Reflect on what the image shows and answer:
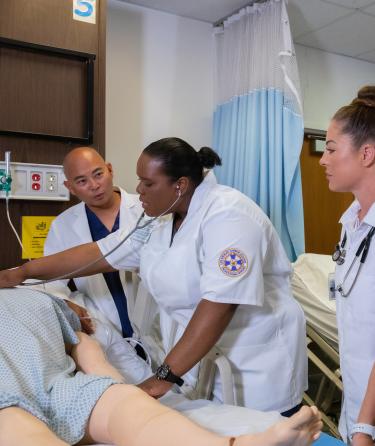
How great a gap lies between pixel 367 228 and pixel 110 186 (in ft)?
3.41

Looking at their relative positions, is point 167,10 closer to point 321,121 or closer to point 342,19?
point 342,19

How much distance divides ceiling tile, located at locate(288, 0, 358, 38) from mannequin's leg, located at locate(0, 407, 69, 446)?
265cm

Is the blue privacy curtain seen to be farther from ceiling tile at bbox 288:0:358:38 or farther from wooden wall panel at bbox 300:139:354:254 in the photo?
wooden wall panel at bbox 300:139:354:254

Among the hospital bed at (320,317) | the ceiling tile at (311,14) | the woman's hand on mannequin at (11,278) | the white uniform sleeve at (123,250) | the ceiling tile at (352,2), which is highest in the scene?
the ceiling tile at (311,14)

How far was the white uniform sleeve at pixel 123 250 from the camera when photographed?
5.37ft

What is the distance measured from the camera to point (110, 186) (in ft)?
6.21

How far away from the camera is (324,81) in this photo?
3652 mm

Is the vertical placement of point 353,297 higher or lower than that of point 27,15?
lower

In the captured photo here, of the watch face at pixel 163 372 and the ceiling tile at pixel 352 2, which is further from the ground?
the ceiling tile at pixel 352 2

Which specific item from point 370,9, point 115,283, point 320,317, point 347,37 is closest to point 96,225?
point 115,283

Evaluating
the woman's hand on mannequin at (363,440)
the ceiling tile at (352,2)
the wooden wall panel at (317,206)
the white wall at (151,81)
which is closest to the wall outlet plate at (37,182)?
the white wall at (151,81)

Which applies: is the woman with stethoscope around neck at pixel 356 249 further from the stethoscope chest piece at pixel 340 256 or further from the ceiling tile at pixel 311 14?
the ceiling tile at pixel 311 14

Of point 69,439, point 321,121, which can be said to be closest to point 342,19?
point 321,121

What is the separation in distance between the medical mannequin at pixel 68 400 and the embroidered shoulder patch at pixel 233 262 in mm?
395
